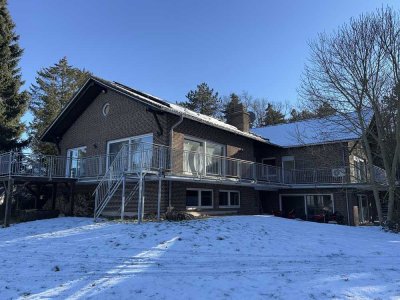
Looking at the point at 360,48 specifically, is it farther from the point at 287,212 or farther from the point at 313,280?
the point at 313,280

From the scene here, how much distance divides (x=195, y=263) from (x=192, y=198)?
927cm

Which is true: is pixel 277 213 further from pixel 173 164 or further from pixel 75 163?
pixel 75 163

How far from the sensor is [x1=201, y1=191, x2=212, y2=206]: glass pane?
60.2ft

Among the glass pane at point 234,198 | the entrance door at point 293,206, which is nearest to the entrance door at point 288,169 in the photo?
the entrance door at point 293,206

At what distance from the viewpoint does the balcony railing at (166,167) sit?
15055mm

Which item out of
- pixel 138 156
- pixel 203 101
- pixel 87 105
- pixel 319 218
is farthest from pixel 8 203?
pixel 203 101

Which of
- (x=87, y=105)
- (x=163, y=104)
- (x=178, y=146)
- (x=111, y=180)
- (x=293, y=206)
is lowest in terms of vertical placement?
(x=293, y=206)

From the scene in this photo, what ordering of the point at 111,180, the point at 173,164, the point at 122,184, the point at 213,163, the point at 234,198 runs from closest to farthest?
the point at 111,180 → the point at 122,184 → the point at 173,164 → the point at 213,163 → the point at 234,198

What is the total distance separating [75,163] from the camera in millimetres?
20656

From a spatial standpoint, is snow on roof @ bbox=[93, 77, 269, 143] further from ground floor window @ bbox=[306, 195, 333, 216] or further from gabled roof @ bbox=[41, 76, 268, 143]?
ground floor window @ bbox=[306, 195, 333, 216]

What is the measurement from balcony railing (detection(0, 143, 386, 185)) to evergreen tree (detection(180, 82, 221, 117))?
91.7 ft

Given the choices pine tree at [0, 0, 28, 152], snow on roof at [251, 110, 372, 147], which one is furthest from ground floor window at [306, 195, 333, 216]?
pine tree at [0, 0, 28, 152]

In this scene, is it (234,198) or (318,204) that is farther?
(318,204)

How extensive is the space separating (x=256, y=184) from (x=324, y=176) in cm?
536
